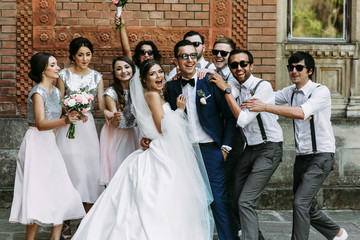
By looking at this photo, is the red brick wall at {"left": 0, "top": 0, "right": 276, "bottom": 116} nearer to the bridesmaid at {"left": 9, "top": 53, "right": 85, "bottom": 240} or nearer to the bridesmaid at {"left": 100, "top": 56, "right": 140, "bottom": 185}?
the bridesmaid at {"left": 100, "top": 56, "right": 140, "bottom": 185}

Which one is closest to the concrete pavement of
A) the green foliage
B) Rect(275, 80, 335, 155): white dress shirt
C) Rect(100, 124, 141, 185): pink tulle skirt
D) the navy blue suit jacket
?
Rect(100, 124, 141, 185): pink tulle skirt

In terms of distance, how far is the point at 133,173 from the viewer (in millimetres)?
5516

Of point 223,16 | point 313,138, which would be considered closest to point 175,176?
point 313,138

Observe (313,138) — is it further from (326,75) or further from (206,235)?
(326,75)

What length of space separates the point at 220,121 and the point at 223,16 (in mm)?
2891

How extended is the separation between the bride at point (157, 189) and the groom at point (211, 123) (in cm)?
16

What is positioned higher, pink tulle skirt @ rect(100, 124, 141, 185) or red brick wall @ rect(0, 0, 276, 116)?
red brick wall @ rect(0, 0, 276, 116)

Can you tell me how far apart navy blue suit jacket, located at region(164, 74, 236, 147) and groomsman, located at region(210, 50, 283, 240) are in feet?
0.40

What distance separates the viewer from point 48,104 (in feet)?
19.7

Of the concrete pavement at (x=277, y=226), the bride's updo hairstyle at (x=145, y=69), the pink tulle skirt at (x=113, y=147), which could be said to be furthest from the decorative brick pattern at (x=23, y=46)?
the bride's updo hairstyle at (x=145, y=69)

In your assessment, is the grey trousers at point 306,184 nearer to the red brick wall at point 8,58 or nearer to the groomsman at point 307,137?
the groomsman at point 307,137

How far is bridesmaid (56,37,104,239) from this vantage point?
643 centimetres

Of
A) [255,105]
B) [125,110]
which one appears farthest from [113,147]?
[255,105]

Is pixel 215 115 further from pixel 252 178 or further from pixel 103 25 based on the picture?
pixel 103 25
